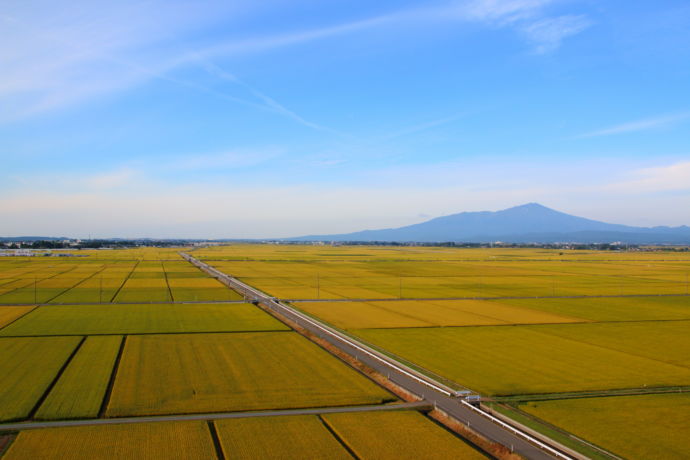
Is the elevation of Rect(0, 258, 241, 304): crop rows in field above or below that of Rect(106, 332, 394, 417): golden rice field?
above

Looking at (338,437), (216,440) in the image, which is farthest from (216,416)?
(338,437)

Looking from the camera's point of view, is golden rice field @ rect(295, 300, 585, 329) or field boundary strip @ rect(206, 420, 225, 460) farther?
golden rice field @ rect(295, 300, 585, 329)

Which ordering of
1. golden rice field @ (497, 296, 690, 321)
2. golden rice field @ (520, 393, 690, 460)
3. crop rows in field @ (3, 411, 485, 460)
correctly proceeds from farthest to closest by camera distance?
1. golden rice field @ (497, 296, 690, 321)
2. golden rice field @ (520, 393, 690, 460)
3. crop rows in field @ (3, 411, 485, 460)

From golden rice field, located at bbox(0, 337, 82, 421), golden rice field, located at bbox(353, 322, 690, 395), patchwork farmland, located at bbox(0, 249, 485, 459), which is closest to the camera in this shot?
patchwork farmland, located at bbox(0, 249, 485, 459)

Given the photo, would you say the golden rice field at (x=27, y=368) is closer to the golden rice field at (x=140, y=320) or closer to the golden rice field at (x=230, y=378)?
the golden rice field at (x=230, y=378)

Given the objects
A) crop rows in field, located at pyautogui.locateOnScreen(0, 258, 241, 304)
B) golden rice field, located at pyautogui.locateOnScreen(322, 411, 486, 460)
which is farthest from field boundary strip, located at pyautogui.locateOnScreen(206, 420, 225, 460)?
crop rows in field, located at pyautogui.locateOnScreen(0, 258, 241, 304)

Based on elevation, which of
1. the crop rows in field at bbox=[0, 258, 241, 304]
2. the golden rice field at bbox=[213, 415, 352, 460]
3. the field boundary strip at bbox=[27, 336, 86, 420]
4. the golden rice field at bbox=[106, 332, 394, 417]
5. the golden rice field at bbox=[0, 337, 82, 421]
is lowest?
the golden rice field at bbox=[213, 415, 352, 460]

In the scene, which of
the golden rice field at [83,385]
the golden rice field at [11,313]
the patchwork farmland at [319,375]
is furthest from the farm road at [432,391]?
the golden rice field at [11,313]

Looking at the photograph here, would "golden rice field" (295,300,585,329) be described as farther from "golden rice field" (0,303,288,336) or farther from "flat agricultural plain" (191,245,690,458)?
"golden rice field" (0,303,288,336)
